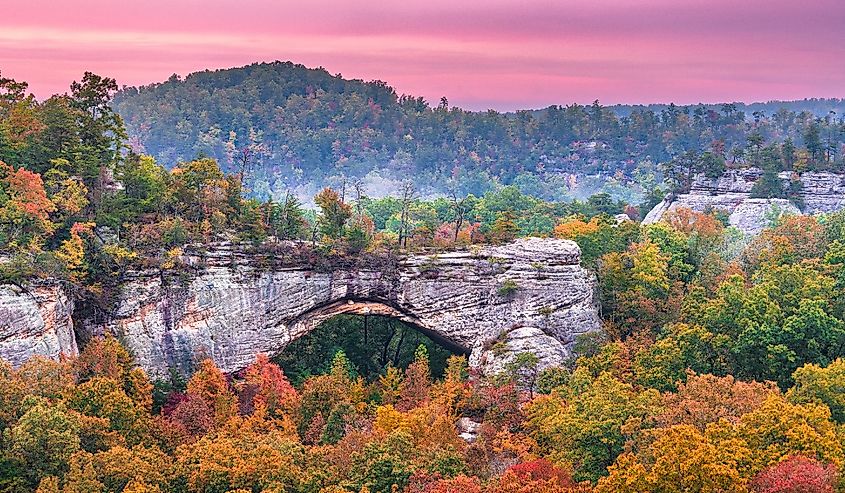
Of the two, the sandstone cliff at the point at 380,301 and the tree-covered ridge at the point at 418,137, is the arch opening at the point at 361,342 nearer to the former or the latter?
the sandstone cliff at the point at 380,301

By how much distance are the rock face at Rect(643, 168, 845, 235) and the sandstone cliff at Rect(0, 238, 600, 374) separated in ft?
87.4

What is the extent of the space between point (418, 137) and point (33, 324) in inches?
4148

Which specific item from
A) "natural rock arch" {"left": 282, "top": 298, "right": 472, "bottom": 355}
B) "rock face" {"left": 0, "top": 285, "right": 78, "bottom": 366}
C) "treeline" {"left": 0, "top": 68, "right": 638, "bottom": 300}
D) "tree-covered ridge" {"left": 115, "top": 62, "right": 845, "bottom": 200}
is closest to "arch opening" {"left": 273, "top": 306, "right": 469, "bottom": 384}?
"natural rock arch" {"left": 282, "top": 298, "right": 472, "bottom": 355}

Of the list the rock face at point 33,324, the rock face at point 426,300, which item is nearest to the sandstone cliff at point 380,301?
the rock face at point 426,300

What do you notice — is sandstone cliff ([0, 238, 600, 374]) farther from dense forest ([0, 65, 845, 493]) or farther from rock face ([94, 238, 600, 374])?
dense forest ([0, 65, 845, 493])

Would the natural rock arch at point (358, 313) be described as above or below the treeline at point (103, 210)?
below

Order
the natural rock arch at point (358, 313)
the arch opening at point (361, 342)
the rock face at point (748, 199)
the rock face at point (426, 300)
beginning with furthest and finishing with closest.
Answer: the rock face at point (748, 199) → the arch opening at point (361, 342) → the natural rock arch at point (358, 313) → the rock face at point (426, 300)

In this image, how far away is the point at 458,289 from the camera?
1531 inches

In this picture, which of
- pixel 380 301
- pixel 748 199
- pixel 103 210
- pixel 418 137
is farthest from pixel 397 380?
pixel 418 137

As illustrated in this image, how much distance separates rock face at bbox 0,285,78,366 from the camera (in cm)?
3036

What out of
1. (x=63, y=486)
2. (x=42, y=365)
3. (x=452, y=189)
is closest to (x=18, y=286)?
(x=42, y=365)

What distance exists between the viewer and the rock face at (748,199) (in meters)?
64.1

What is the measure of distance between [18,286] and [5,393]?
5166 mm

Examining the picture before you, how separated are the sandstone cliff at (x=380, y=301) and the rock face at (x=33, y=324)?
10.5 ft
